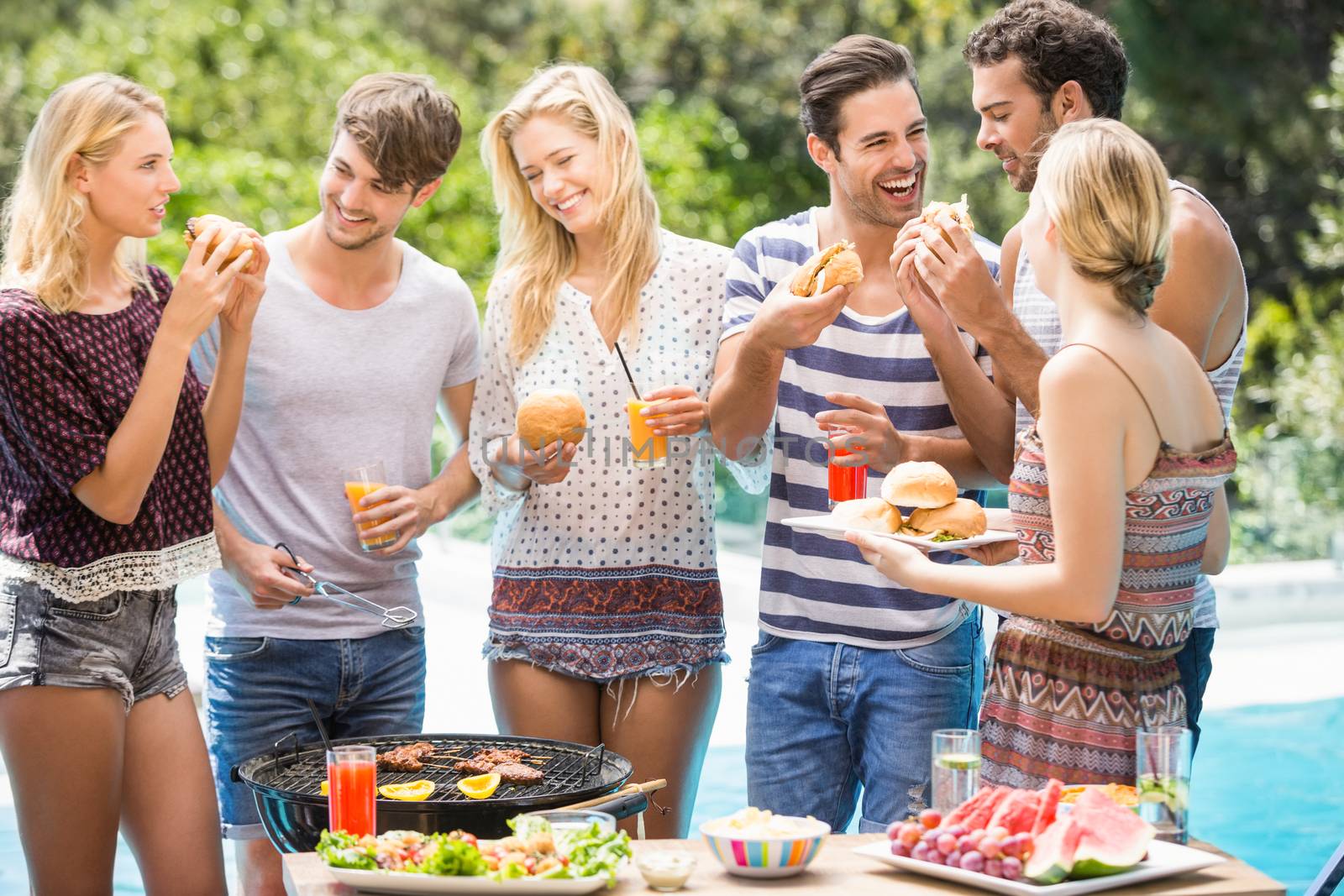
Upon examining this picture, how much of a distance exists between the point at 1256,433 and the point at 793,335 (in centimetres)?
1081

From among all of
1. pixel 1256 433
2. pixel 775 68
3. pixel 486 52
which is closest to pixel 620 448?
pixel 1256 433

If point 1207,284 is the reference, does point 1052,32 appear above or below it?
above

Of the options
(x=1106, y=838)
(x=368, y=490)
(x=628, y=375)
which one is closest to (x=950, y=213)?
(x=628, y=375)

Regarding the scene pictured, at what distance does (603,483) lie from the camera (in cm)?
350

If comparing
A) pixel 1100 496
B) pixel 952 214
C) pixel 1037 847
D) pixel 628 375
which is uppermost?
pixel 952 214

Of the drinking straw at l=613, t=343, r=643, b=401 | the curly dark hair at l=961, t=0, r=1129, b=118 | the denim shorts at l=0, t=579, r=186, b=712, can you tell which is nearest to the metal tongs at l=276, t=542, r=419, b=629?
the denim shorts at l=0, t=579, r=186, b=712

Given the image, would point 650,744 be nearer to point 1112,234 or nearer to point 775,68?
point 1112,234

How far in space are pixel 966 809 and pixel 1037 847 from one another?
0.47 feet

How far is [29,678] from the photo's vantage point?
3.01 meters

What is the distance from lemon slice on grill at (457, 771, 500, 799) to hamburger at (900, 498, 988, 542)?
917 mm

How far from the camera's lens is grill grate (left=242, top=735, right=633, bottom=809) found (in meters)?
2.82

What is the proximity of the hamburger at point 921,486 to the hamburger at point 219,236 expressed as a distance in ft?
4.80

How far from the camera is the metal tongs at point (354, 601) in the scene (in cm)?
338

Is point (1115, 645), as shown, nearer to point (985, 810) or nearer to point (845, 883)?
point (985, 810)
